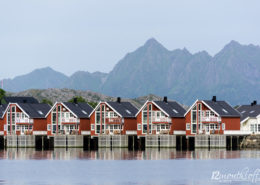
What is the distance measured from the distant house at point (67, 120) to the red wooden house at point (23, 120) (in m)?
3.21

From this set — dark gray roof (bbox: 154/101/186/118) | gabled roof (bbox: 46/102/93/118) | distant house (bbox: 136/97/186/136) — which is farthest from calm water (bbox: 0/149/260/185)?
gabled roof (bbox: 46/102/93/118)

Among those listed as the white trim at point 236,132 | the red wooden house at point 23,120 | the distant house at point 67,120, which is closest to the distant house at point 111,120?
the distant house at point 67,120

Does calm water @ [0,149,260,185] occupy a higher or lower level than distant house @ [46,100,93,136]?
lower

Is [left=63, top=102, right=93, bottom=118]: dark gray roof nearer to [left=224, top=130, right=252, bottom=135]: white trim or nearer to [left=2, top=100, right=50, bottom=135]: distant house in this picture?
[left=2, top=100, right=50, bottom=135]: distant house

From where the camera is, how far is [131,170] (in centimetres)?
8681

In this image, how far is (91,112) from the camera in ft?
486

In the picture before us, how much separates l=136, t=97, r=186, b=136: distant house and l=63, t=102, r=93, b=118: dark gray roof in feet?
40.2

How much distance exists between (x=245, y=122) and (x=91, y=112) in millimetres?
29278

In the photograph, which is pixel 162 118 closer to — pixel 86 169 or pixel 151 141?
pixel 151 141

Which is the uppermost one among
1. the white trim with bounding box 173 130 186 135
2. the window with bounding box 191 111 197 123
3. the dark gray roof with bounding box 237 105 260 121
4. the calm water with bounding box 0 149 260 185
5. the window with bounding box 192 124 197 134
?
the dark gray roof with bounding box 237 105 260 121

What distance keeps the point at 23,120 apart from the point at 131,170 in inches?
2755

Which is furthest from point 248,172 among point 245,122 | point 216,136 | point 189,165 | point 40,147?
point 40,147

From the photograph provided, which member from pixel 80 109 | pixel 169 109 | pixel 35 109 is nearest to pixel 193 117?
pixel 169 109

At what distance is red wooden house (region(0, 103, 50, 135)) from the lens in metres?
154
